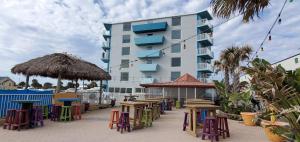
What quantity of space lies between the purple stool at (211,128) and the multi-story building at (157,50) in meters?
27.1

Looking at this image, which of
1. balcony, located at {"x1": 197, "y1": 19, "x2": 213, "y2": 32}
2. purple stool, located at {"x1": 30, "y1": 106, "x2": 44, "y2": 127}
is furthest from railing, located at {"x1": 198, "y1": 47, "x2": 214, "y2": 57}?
purple stool, located at {"x1": 30, "y1": 106, "x2": 44, "y2": 127}

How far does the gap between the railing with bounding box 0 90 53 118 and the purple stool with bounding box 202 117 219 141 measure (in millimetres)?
7462

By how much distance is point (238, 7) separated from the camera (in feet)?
15.9

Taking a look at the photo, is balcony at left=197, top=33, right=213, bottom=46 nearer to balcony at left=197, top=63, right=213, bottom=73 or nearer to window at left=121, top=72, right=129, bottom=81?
balcony at left=197, top=63, right=213, bottom=73

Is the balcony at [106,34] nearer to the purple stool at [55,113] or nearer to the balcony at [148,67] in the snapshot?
the balcony at [148,67]

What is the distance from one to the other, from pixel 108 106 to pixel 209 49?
2033cm

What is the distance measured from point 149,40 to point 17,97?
28659 mm

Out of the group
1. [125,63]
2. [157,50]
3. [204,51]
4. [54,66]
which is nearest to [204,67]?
[204,51]

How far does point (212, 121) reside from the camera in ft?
24.6

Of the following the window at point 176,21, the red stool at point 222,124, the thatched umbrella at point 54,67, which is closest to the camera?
the red stool at point 222,124

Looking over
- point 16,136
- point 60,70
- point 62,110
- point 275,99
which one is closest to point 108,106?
point 60,70

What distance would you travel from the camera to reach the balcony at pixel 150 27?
37.2 metres

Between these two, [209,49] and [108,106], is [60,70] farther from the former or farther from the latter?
[209,49]

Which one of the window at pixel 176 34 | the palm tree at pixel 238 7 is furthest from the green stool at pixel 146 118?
the window at pixel 176 34
